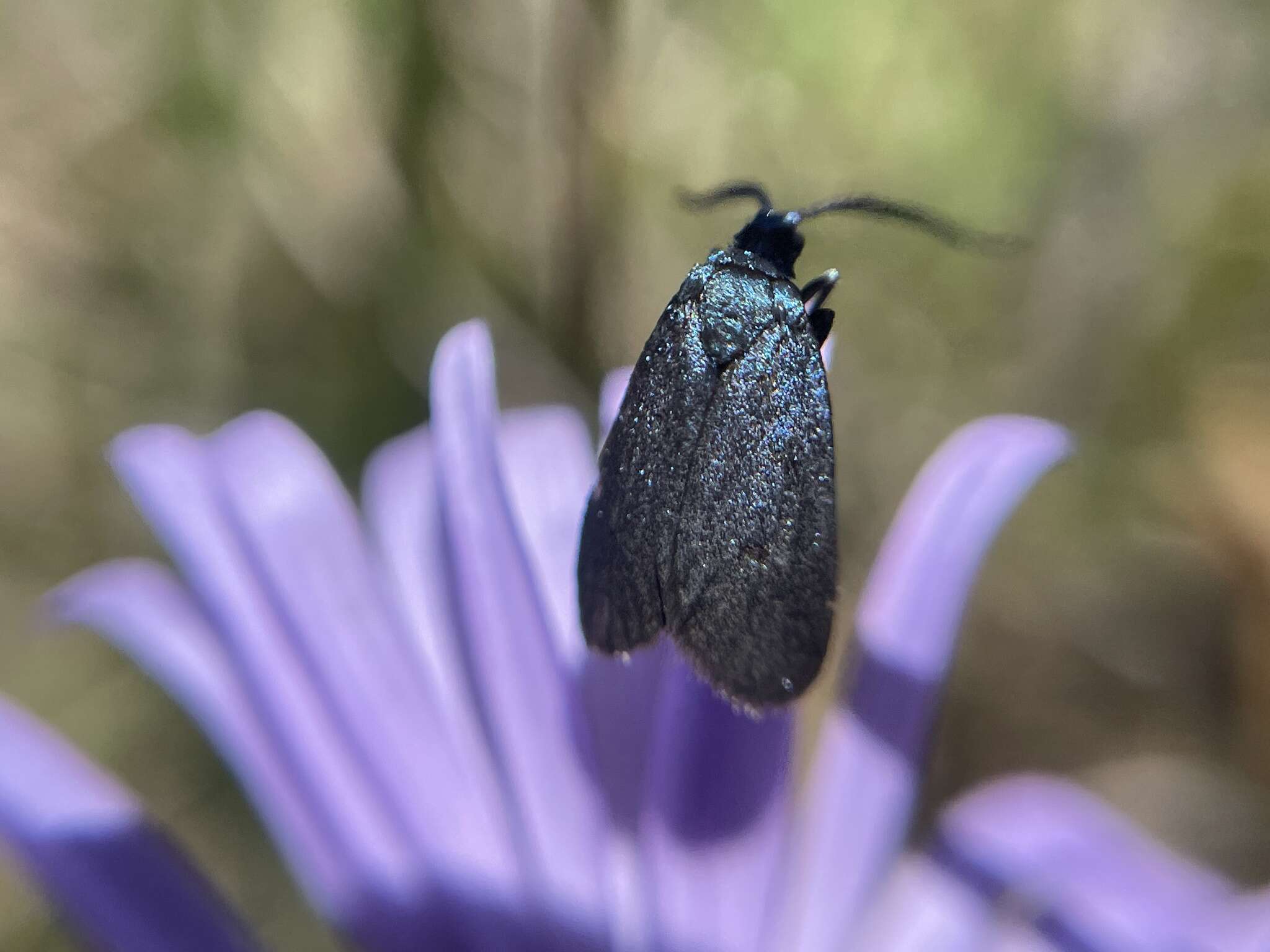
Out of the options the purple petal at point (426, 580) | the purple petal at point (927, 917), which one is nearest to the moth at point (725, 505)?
the purple petal at point (426, 580)

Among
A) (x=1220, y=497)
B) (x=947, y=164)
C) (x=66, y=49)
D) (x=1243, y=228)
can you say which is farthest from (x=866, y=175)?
(x=66, y=49)

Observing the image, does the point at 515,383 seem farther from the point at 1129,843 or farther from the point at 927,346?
the point at 1129,843

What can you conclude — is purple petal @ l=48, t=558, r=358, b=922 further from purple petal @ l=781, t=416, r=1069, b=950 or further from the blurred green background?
the blurred green background

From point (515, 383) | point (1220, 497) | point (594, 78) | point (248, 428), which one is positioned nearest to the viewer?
point (248, 428)

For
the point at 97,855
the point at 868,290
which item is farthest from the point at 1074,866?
the point at 868,290

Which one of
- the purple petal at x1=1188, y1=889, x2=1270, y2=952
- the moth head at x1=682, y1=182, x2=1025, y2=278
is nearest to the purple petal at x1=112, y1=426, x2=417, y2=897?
the moth head at x1=682, y1=182, x2=1025, y2=278

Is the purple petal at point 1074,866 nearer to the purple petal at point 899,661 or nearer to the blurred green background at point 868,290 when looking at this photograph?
the purple petal at point 899,661
